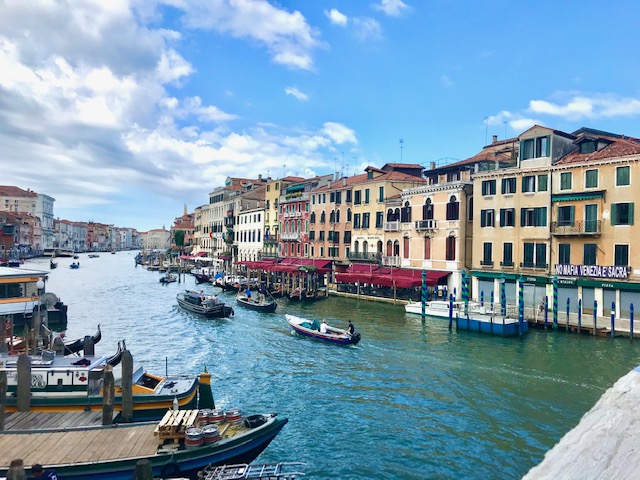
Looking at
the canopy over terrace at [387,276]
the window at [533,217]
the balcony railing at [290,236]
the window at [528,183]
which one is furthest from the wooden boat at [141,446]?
the balcony railing at [290,236]

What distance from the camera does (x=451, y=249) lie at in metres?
40.1

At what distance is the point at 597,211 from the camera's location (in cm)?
3028

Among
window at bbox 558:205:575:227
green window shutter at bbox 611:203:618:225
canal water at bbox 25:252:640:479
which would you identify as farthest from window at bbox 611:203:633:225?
canal water at bbox 25:252:640:479

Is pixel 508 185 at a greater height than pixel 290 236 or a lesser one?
greater

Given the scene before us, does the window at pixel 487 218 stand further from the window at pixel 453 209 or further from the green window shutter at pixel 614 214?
the green window shutter at pixel 614 214

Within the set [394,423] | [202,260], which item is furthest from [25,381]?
[202,260]

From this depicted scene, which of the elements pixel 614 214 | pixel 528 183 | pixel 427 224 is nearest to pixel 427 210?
pixel 427 224

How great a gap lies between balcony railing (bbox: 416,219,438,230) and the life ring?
1347 inches

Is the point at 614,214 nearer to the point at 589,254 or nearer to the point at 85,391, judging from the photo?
the point at 589,254

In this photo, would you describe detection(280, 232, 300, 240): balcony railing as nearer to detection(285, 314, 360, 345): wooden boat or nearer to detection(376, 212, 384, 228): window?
detection(376, 212, 384, 228): window

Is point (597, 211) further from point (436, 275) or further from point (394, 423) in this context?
point (394, 423)

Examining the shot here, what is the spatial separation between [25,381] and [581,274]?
31138mm

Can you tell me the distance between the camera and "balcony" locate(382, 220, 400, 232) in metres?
45.6

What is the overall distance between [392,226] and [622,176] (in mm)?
20843
